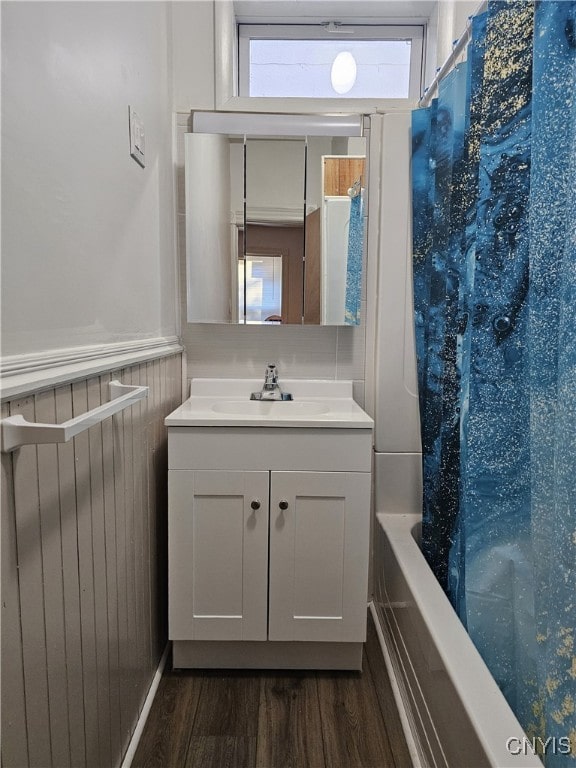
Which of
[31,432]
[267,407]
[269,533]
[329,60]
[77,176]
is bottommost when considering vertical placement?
[269,533]

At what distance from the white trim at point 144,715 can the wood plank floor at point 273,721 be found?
1 centimetres

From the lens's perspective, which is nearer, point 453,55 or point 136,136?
point 136,136

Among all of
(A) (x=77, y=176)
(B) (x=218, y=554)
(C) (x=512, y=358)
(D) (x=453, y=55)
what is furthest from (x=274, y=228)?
(B) (x=218, y=554)

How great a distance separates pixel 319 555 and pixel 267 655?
0.37 metres

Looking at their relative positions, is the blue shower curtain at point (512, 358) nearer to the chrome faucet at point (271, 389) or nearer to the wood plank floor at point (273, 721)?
the wood plank floor at point (273, 721)

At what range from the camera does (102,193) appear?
0.92 meters

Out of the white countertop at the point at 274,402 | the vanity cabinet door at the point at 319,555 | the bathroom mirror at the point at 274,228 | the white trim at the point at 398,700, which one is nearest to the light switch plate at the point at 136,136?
the bathroom mirror at the point at 274,228

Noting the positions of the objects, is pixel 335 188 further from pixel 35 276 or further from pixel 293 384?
pixel 35 276

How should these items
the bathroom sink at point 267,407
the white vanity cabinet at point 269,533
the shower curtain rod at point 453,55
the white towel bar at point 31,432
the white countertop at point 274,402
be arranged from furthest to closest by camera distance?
1. the bathroom sink at point 267,407
2. the white countertop at point 274,402
3. the white vanity cabinet at point 269,533
4. the shower curtain rod at point 453,55
5. the white towel bar at point 31,432

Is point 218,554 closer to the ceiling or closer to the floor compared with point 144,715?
closer to the ceiling

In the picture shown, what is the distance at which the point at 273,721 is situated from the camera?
121 cm

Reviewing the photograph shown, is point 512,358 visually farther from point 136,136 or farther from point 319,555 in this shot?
point 136,136

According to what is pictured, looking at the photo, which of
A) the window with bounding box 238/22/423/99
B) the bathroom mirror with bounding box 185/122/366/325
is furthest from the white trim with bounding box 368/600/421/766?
the window with bounding box 238/22/423/99

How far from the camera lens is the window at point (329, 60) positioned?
5.51 ft
